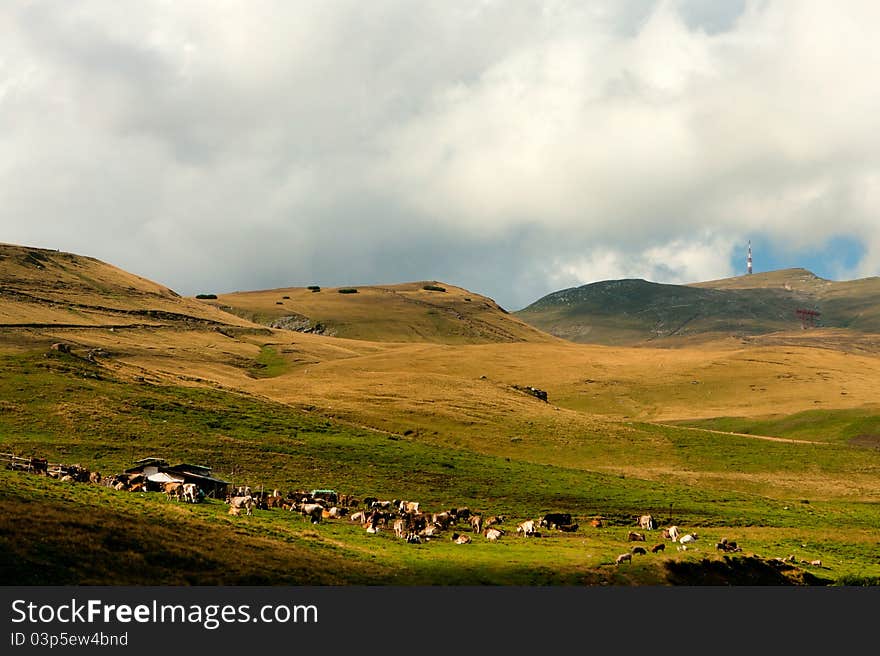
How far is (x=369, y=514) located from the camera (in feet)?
194

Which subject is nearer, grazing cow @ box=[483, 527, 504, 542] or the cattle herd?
the cattle herd

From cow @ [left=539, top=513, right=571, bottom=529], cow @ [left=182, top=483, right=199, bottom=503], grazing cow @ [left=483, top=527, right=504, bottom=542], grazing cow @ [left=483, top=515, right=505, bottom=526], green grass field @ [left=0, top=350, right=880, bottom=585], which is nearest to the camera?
green grass field @ [left=0, top=350, right=880, bottom=585]

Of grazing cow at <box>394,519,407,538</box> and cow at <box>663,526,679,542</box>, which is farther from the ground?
grazing cow at <box>394,519,407,538</box>

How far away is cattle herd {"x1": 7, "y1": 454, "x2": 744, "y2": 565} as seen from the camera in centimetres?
5409

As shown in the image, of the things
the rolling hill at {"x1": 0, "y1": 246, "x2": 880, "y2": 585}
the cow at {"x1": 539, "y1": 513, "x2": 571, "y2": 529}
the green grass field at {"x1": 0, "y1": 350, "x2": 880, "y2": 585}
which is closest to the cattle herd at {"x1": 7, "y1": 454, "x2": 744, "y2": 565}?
the cow at {"x1": 539, "y1": 513, "x2": 571, "y2": 529}

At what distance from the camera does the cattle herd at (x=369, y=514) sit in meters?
54.1

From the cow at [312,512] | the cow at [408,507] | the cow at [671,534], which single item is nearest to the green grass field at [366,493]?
the cow at [312,512]

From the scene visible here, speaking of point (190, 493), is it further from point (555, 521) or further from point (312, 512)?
point (555, 521)

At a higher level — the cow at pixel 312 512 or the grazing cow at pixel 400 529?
the cow at pixel 312 512

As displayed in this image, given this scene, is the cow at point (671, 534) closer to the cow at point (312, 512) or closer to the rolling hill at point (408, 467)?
the rolling hill at point (408, 467)

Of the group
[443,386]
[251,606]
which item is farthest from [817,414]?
[251,606]

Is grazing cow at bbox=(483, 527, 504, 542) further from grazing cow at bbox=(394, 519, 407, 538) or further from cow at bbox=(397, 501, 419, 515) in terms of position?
cow at bbox=(397, 501, 419, 515)

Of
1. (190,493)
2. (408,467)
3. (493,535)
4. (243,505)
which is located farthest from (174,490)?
(408,467)

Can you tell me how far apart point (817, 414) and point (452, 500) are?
9650 cm
